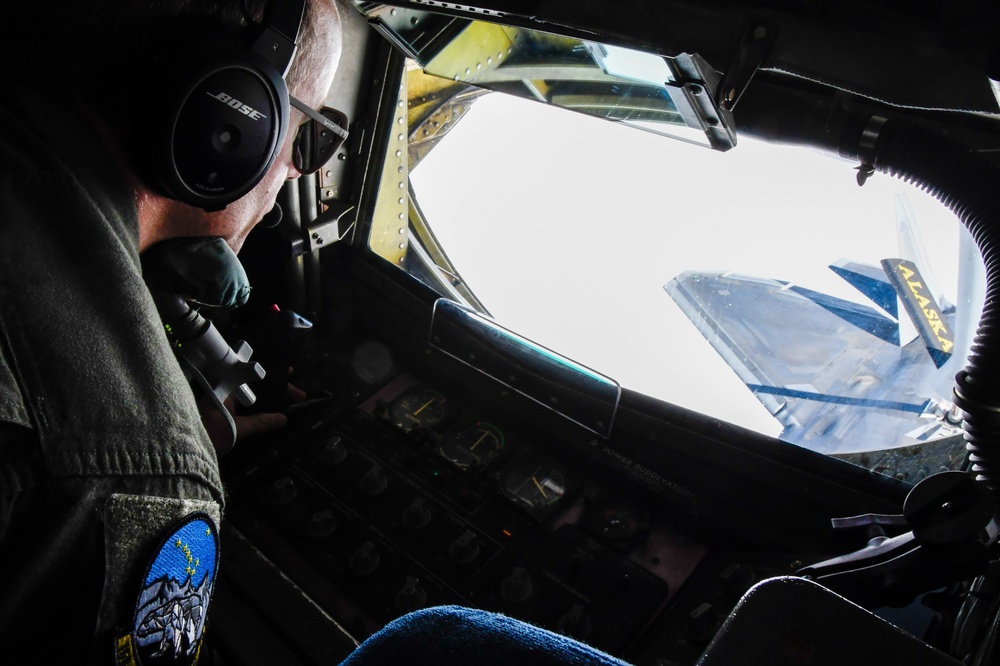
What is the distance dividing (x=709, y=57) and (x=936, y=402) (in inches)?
41.1

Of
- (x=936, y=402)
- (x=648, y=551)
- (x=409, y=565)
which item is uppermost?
(x=936, y=402)

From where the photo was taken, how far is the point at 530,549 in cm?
187

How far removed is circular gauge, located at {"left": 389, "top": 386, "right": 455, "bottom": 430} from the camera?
222 cm

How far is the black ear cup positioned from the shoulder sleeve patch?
0.45 metres

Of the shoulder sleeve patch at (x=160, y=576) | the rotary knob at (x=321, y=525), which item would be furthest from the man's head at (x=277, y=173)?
the rotary knob at (x=321, y=525)

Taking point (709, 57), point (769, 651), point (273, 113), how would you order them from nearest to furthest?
1. point (769, 651)
2. point (273, 113)
3. point (709, 57)

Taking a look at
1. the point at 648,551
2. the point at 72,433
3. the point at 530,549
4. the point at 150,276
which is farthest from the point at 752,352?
the point at 72,433

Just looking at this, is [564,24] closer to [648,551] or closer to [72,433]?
[72,433]

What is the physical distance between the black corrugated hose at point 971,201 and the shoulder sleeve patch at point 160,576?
1.17 meters

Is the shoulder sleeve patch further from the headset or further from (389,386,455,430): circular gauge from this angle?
(389,386,455,430): circular gauge

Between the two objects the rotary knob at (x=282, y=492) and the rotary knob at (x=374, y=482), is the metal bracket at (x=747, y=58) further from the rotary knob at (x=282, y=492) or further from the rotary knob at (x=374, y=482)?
the rotary knob at (x=282, y=492)

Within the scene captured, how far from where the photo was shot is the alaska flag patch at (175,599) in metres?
0.88

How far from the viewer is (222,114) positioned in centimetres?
105

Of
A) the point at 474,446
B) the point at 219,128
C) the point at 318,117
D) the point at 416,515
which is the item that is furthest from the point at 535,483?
the point at 219,128
